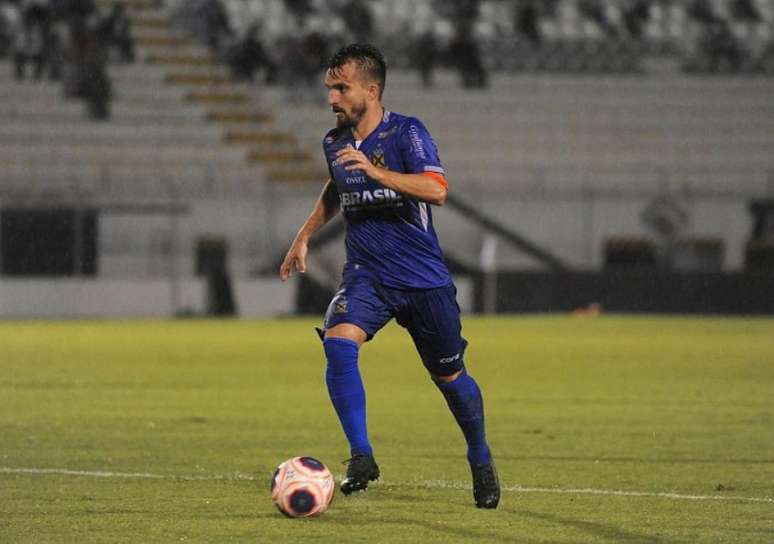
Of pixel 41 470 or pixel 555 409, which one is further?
pixel 555 409

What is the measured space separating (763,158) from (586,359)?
62.5 feet

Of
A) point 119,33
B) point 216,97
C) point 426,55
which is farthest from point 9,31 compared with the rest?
point 426,55

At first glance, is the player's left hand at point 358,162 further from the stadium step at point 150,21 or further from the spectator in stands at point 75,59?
the stadium step at point 150,21

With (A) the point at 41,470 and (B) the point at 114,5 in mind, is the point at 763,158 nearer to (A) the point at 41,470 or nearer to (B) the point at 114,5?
(B) the point at 114,5

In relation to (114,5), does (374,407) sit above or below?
below

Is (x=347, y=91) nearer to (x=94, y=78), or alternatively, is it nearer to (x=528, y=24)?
(x=94, y=78)

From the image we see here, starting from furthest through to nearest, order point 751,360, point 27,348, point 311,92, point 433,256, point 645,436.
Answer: point 311,92, point 27,348, point 751,360, point 645,436, point 433,256

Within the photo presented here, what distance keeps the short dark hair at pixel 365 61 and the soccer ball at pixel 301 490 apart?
1.67m

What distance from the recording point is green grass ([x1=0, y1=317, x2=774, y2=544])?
7.15m

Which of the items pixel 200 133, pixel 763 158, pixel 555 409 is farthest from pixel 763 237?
pixel 555 409

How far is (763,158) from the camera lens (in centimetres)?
3791

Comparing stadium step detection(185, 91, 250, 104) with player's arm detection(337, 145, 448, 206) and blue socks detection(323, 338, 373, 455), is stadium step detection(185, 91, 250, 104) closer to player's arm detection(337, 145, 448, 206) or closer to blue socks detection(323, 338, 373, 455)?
blue socks detection(323, 338, 373, 455)

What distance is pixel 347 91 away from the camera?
7.64m

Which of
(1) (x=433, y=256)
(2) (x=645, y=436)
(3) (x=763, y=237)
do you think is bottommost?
(3) (x=763, y=237)
